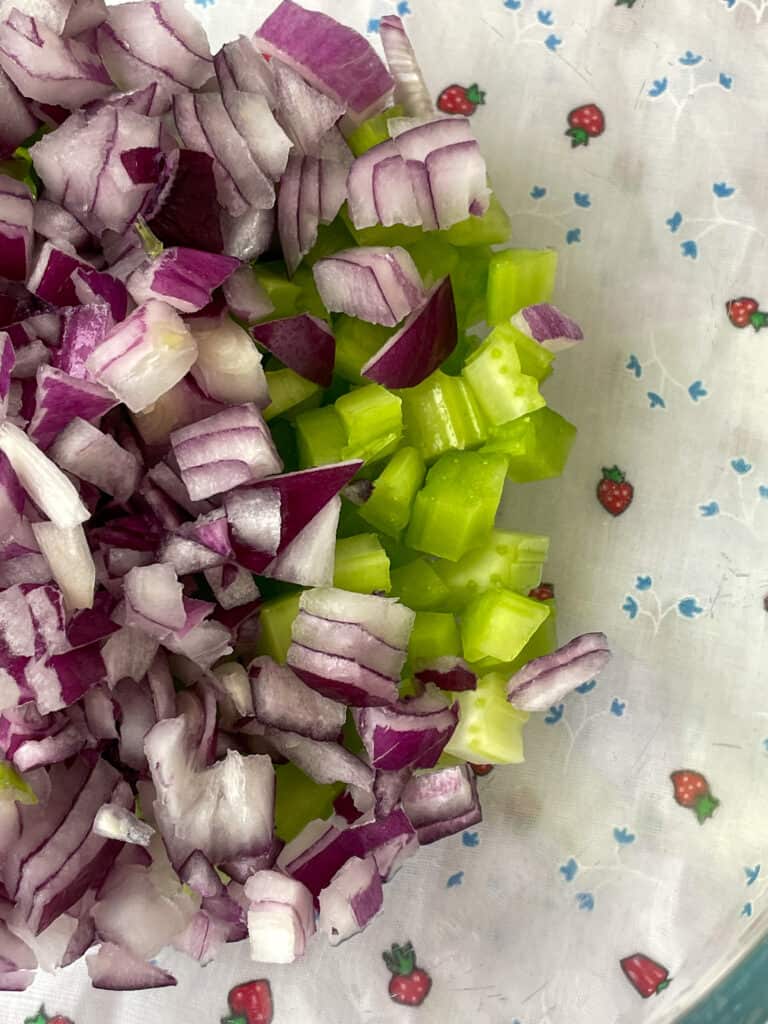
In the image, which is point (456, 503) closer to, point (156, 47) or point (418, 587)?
point (418, 587)

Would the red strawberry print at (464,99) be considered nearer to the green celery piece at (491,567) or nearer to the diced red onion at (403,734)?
the green celery piece at (491,567)

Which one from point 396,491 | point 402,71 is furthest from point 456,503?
point 402,71

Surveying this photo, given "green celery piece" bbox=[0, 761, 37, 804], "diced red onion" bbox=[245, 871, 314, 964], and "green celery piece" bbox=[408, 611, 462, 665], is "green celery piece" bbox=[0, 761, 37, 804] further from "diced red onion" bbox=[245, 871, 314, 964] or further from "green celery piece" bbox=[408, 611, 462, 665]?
"green celery piece" bbox=[408, 611, 462, 665]

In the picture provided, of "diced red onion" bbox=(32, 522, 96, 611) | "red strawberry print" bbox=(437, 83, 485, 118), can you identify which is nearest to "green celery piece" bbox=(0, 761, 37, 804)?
"diced red onion" bbox=(32, 522, 96, 611)

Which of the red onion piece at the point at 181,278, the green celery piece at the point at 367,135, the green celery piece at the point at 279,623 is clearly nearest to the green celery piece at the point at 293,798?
the green celery piece at the point at 279,623

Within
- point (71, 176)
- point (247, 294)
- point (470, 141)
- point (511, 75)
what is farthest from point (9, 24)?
point (511, 75)

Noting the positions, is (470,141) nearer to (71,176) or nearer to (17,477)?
(71,176)
